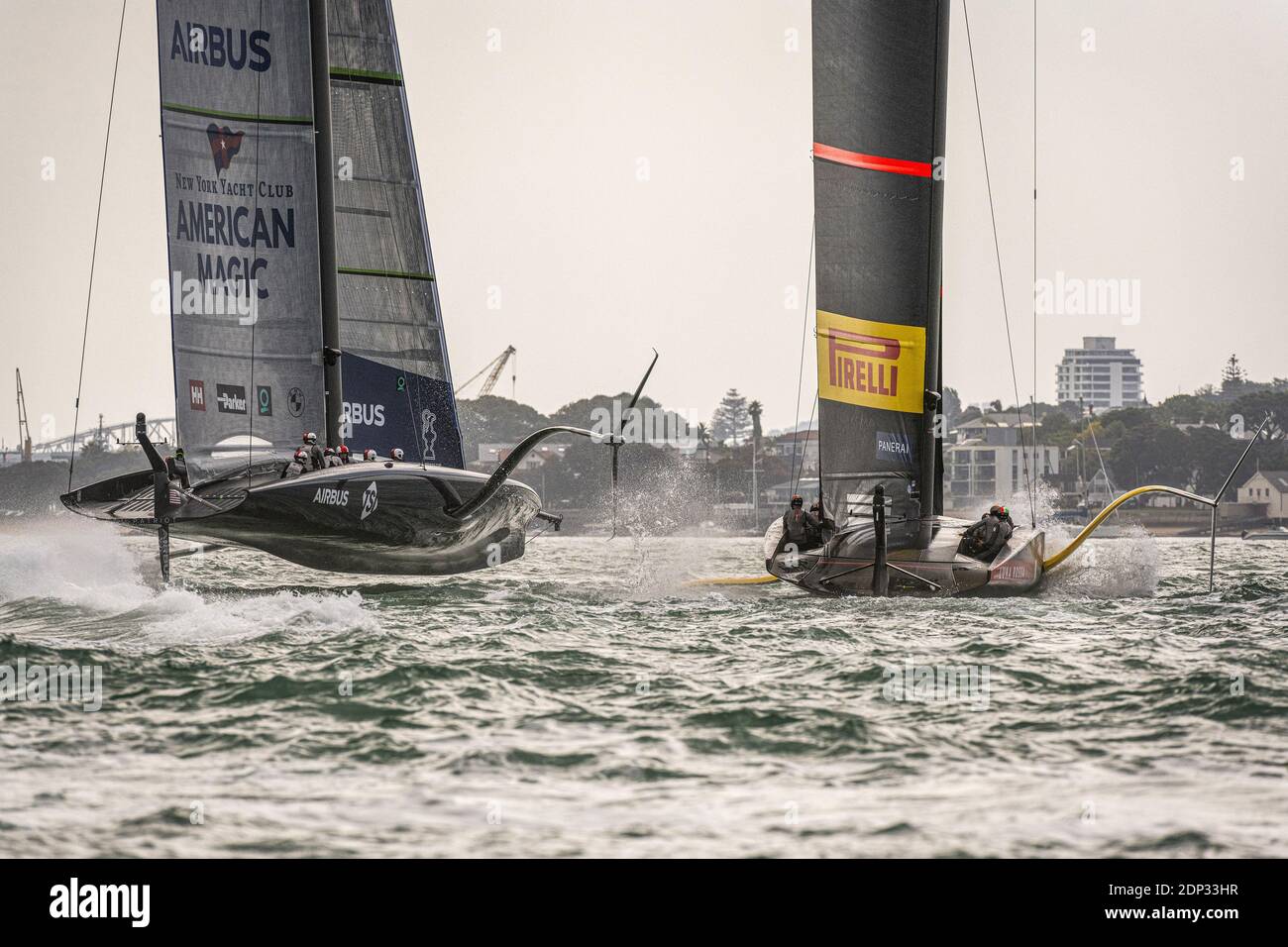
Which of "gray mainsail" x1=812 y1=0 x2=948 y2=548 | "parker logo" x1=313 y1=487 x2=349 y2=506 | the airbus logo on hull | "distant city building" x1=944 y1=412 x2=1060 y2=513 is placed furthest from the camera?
"distant city building" x1=944 y1=412 x2=1060 y2=513

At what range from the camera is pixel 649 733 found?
7.66 meters

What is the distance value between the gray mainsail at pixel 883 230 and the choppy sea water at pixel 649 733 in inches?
119

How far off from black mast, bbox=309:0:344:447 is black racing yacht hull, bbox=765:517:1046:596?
537cm

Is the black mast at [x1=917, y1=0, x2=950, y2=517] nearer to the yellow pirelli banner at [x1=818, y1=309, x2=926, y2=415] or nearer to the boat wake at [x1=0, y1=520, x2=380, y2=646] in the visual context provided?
the yellow pirelli banner at [x1=818, y1=309, x2=926, y2=415]

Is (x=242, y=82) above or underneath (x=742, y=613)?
above

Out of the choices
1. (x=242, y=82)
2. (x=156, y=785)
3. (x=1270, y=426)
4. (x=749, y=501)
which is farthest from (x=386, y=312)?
(x=1270, y=426)

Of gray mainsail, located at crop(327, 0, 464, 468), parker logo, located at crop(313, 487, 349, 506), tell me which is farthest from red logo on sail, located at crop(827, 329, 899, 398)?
parker logo, located at crop(313, 487, 349, 506)

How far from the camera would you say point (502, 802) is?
621 cm

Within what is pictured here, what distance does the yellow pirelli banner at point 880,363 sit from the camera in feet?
53.4

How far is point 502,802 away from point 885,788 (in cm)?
177

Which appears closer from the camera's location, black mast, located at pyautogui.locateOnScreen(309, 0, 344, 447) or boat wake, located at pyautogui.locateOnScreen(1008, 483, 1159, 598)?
boat wake, located at pyautogui.locateOnScreen(1008, 483, 1159, 598)

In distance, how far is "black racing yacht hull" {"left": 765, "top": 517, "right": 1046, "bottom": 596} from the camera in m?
14.4

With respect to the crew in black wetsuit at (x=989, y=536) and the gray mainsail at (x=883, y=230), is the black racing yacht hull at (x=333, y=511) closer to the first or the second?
the gray mainsail at (x=883, y=230)
